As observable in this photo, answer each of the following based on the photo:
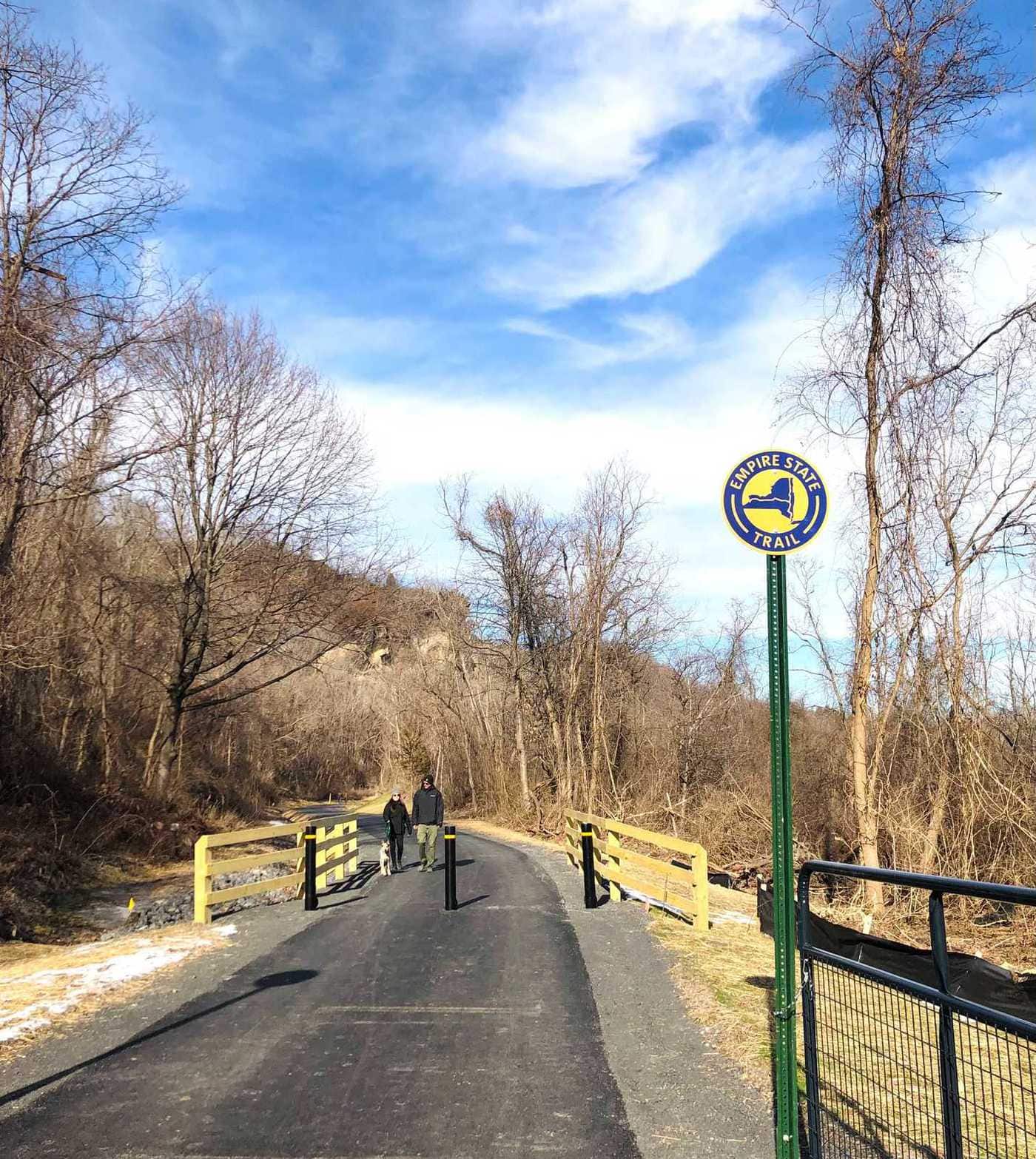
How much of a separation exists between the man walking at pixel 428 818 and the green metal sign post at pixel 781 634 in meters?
12.4

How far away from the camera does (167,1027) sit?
6.90 m

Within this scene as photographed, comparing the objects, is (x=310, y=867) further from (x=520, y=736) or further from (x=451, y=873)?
(x=520, y=736)

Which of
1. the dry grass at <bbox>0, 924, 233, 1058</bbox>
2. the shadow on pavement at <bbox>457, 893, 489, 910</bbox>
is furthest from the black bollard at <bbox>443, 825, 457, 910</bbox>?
the dry grass at <bbox>0, 924, 233, 1058</bbox>

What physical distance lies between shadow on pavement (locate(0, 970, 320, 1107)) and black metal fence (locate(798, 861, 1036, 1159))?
478cm

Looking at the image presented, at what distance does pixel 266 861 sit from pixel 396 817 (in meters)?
5.47

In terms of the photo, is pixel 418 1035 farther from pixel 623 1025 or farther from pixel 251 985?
pixel 251 985

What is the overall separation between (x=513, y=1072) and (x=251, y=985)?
338 cm

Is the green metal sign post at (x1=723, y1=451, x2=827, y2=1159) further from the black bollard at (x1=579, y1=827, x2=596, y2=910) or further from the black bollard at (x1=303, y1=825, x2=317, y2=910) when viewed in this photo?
the black bollard at (x1=303, y1=825, x2=317, y2=910)

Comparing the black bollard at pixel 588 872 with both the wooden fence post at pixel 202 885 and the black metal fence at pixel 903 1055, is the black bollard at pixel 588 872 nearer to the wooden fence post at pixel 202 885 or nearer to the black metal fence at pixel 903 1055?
the wooden fence post at pixel 202 885

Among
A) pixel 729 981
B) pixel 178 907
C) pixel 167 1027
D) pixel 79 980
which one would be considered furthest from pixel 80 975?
pixel 178 907

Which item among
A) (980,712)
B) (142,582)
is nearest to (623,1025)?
(980,712)

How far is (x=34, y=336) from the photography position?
10430 millimetres

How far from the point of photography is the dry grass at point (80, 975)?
283 inches

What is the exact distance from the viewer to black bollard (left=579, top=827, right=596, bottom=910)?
12195 millimetres
